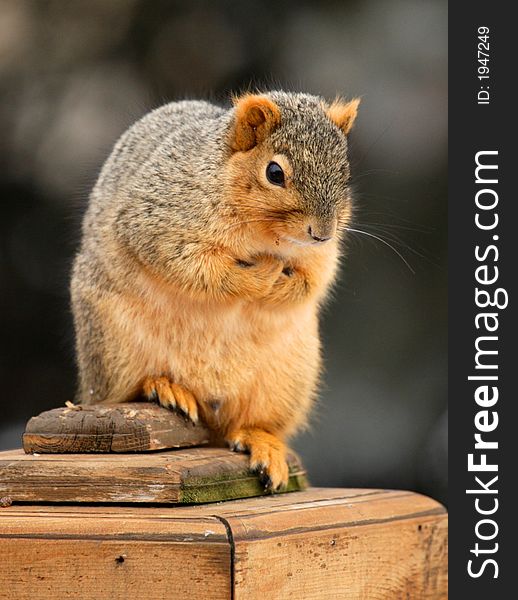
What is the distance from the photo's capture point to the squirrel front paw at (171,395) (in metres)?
2.38

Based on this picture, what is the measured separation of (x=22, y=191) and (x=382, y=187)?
1.11 m

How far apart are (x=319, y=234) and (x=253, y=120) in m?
0.28

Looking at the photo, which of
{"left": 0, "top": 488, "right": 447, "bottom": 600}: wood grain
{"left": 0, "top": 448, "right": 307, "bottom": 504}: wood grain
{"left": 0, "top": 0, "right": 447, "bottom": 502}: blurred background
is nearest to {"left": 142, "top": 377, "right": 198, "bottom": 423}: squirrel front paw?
{"left": 0, "top": 448, "right": 307, "bottom": 504}: wood grain

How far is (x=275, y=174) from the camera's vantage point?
2246 mm

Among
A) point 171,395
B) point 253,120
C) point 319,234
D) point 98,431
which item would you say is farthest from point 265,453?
point 253,120

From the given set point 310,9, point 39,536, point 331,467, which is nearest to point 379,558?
point 39,536

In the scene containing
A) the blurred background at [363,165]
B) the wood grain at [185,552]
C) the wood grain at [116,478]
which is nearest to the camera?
the wood grain at [185,552]

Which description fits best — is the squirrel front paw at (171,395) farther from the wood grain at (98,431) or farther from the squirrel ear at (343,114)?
the squirrel ear at (343,114)

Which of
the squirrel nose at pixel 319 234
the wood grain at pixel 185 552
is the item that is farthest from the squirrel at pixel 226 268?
the wood grain at pixel 185 552

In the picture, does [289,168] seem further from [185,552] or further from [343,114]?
[185,552]

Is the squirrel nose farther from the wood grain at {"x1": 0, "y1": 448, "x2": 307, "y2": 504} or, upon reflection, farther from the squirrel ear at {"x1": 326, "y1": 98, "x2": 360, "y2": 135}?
the wood grain at {"x1": 0, "y1": 448, "x2": 307, "y2": 504}

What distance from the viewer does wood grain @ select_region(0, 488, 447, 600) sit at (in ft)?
6.32

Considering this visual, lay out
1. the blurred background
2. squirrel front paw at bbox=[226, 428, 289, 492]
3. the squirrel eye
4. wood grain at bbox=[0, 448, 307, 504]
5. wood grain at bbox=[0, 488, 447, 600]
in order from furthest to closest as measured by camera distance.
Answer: the blurred background
squirrel front paw at bbox=[226, 428, 289, 492]
the squirrel eye
wood grain at bbox=[0, 448, 307, 504]
wood grain at bbox=[0, 488, 447, 600]

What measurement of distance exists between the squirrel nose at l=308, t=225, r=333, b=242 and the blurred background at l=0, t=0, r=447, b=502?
1.54m
